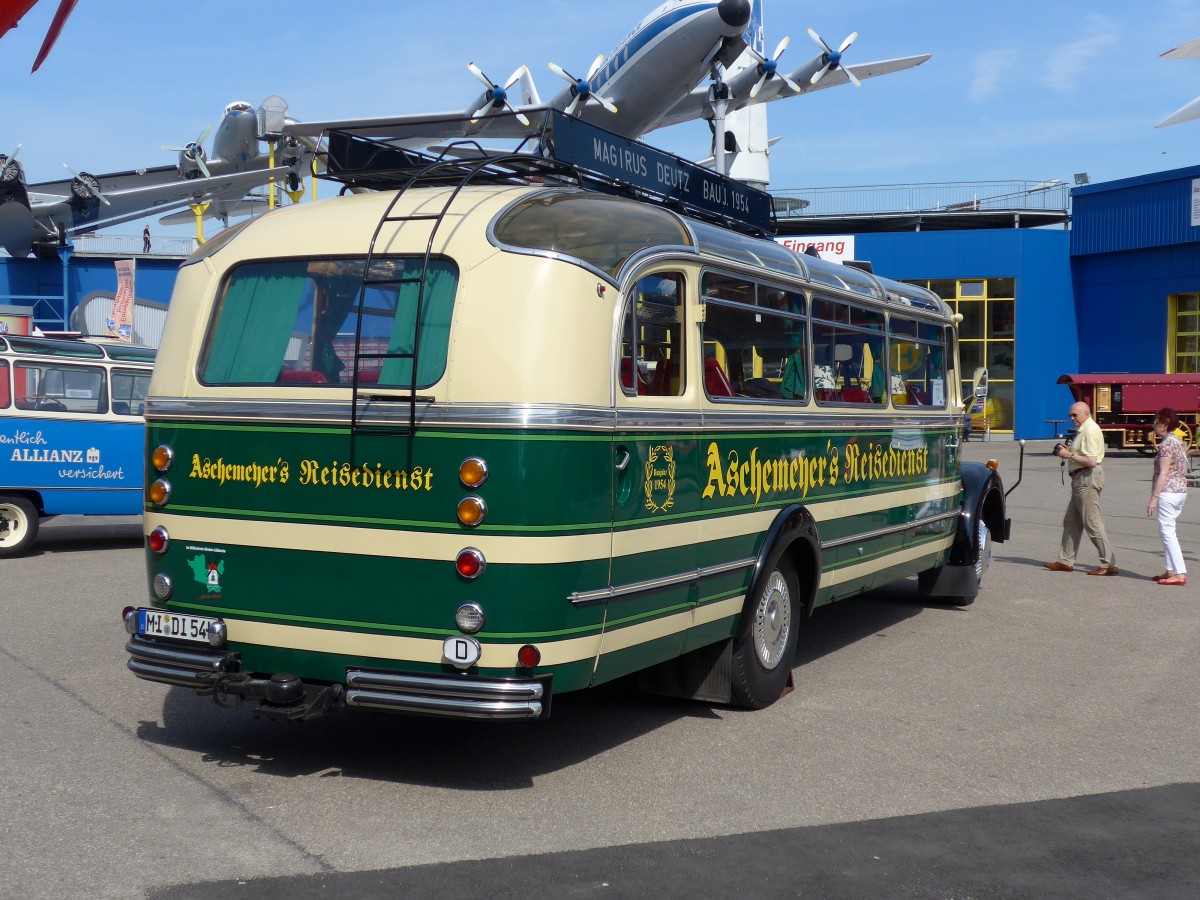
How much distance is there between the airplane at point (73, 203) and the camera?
44906 mm

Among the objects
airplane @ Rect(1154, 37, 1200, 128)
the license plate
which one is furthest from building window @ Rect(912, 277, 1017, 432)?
the license plate

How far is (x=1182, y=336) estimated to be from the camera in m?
40.4

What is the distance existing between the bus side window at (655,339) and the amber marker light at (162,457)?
88.0 inches

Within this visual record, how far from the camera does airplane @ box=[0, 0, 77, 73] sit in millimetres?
→ 8617

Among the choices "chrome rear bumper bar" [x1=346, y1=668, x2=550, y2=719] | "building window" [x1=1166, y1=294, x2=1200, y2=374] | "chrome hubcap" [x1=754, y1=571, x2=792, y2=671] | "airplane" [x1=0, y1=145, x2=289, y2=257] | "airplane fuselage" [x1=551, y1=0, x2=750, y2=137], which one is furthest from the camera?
"airplane" [x1=0, y1=145, x2=289, y2=257]

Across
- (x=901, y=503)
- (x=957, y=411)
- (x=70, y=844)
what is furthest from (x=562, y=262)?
(x=957, y=411)

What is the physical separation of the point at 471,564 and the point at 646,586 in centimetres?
98

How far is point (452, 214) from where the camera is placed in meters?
5.79

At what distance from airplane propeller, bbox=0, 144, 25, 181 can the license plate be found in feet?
148

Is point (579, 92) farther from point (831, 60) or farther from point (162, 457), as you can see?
point (162, 457)

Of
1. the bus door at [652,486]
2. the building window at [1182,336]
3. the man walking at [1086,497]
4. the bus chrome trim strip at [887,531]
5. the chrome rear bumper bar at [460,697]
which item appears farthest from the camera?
the building window at [1182,336]

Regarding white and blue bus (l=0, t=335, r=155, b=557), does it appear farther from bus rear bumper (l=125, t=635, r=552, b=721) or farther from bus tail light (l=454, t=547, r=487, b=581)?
bus tail light (l=454, t=547, r=487, b=581)

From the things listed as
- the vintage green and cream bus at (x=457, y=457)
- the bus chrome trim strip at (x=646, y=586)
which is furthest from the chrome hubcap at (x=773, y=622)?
the bus chrome trim strip at (x=646, y=586)

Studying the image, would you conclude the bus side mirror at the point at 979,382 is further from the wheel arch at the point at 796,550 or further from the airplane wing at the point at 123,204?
the airplane wing at the point at 123,204
